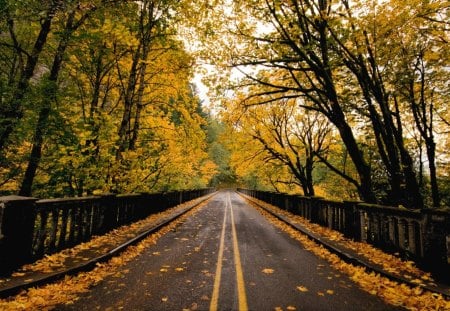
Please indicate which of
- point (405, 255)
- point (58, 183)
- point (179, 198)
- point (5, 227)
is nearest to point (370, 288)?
point (405, 255)

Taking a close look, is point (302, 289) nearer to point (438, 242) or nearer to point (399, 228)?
point (438, 242)

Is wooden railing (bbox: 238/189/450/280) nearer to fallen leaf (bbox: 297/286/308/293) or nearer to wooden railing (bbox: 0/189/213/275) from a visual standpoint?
fallen leaf (bbox: 297/286/308/293)

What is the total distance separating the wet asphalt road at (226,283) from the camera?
14.9 ft

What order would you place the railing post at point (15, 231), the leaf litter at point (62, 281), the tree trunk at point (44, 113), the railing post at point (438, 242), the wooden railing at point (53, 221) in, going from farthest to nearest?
the tree trunk at point (44, 113)
the railing post at point (438, 242)
the wooden railing at point (53, 221)
the railing post at point (15, 231)
the leaf litter at point (62, 281)

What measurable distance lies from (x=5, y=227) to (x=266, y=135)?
2069 centimetres

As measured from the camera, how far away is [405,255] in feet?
22.7

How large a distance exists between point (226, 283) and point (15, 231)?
4.35m

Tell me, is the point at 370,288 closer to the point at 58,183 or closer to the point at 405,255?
the point at 405,255

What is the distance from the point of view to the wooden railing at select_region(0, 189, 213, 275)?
5332 mm

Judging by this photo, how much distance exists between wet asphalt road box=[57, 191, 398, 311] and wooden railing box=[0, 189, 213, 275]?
1.87 metres

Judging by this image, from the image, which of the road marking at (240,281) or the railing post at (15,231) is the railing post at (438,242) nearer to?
the road marking at (240,281)

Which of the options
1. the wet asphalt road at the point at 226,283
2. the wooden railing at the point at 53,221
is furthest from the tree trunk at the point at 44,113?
the wet asphalt road at the point at 226,283

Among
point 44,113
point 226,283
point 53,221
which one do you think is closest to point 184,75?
point 44,113

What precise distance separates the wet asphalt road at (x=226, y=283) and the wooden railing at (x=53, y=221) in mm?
1873
